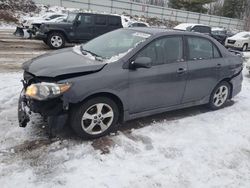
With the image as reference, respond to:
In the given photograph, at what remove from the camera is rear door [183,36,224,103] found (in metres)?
4.92

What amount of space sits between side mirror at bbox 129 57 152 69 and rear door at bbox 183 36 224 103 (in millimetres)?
1110

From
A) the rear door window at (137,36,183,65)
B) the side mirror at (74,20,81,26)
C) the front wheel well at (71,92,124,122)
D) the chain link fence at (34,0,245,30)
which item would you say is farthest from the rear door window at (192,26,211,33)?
the front wheel well at (71,92,124,122)

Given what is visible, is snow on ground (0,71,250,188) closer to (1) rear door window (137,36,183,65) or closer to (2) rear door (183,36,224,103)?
(2) rear door (183,36,224,103)

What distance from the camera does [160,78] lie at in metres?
4.44

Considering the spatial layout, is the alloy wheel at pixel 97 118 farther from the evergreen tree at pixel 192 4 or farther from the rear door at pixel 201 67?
the evergreen tree at pixel 192 4

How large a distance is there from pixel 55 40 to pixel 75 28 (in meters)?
1.15

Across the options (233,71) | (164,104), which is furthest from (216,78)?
(164,104)

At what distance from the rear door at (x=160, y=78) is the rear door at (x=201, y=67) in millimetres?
189

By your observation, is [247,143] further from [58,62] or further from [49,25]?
[49,25]

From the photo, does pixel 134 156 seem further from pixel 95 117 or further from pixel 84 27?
pixel 84 27

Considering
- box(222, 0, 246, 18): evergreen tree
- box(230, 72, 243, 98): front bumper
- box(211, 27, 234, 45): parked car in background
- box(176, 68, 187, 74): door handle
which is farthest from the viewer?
box(222, 0, 246, 18): evergreen tree

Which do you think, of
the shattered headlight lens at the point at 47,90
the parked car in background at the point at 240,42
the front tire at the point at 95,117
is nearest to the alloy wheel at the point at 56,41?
the front tire at the point at 95,117

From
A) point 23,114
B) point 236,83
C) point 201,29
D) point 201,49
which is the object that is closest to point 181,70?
point 201,49

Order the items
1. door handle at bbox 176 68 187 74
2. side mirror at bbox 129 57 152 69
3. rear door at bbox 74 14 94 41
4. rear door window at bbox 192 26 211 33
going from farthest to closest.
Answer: rear door window at bbox 192 26 211 33
rear door at bbox 74 14 94 41
door handle at bbox 176 68 187 74
side mirror at bbox 129 57 152 69
